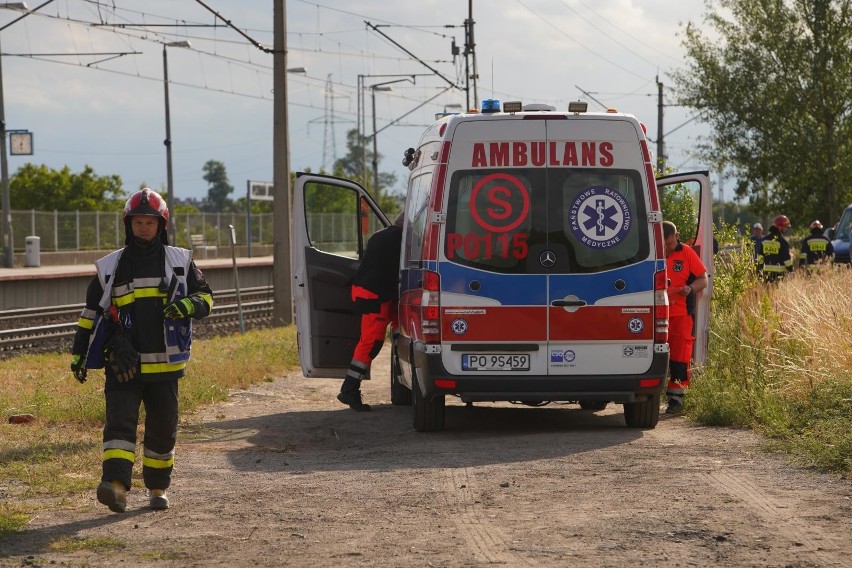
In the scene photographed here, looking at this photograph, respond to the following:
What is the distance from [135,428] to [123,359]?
42 centimetres

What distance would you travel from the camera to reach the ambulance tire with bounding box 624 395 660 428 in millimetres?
10844

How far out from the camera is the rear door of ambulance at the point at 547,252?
1019 centimetres

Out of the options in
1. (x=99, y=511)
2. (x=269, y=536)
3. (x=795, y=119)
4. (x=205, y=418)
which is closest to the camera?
(x=269, y=536)

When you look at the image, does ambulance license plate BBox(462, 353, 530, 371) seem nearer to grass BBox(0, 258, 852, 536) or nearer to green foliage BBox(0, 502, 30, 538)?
grass BBox(0, 258, 852, 536)

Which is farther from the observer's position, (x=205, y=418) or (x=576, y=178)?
(x=205, y=418)

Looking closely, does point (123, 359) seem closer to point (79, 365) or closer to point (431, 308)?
point (79, 365)

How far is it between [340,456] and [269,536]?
3.13 meters

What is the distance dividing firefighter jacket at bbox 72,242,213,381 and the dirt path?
2.68ft

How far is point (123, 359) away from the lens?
757cm

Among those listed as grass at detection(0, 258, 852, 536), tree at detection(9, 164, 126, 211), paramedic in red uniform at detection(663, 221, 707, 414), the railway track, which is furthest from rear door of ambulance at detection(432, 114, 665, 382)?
tree at detection(9, 164, 126, 211)

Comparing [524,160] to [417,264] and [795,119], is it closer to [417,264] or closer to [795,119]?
[417,264]

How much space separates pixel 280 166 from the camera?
22.7m

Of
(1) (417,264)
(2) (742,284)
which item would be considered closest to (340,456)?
(1) (417,264)

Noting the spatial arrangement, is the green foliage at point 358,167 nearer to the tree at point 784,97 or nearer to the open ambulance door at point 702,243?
the tree at point 784,97
